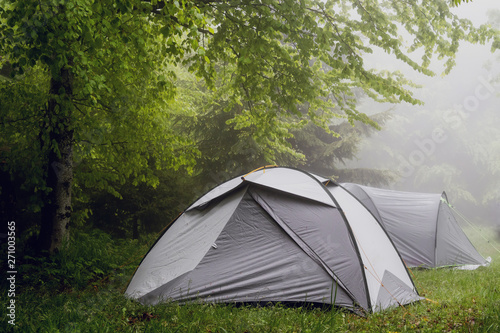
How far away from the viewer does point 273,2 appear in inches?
176

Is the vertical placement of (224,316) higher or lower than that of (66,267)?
lower

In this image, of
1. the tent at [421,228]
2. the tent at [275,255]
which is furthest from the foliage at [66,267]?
the tent at [421,228]

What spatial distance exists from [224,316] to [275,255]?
1077 mm

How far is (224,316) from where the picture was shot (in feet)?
11.6

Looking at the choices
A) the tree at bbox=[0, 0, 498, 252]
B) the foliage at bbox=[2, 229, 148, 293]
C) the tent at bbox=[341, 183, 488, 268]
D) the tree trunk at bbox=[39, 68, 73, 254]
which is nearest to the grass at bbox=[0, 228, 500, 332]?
the foliage at bbox=[2, 229, 148, 293]

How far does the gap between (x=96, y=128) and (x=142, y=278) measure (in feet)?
7.55

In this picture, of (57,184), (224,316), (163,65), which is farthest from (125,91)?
(224,316)

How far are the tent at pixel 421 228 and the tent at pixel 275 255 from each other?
8.83 ft

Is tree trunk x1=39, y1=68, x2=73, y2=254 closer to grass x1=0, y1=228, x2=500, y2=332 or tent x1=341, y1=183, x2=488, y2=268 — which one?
grass x1=0, y1=228, x2=500, y2=332

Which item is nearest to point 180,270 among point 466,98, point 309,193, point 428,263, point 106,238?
point 309,193

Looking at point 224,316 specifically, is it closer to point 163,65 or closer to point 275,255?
point 275,255

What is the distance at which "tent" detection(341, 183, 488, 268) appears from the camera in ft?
24.6

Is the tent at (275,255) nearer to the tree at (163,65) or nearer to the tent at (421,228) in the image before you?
the tree at (163,65)

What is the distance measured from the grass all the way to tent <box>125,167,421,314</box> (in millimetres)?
218
